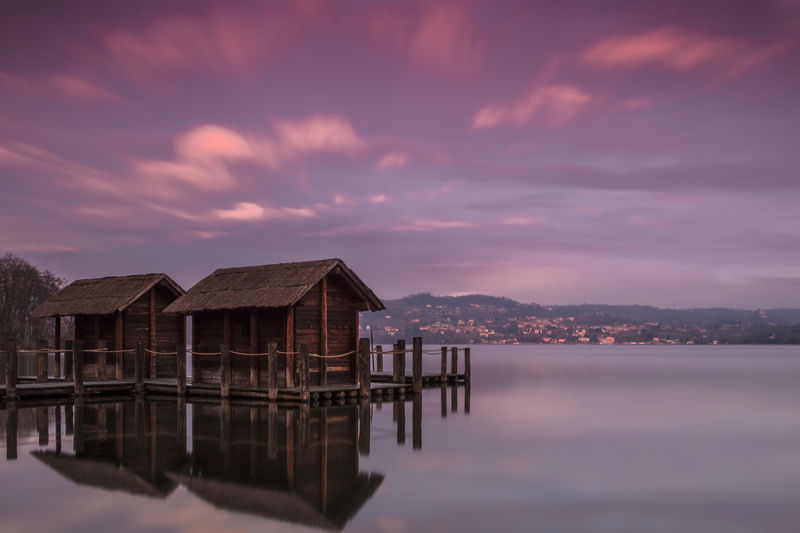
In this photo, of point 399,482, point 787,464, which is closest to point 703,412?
point 787,464

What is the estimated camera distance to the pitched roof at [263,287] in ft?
102

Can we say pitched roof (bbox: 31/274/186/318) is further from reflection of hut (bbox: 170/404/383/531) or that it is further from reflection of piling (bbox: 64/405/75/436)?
reflection of hut (bbox: 170/404/383/531)

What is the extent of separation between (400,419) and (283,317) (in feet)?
23.1

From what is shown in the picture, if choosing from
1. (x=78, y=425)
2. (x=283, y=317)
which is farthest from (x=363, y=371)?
(x=78, y=425)

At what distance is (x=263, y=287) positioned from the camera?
32281 mm

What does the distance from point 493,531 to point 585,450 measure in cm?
1054

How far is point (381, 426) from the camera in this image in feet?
81.9

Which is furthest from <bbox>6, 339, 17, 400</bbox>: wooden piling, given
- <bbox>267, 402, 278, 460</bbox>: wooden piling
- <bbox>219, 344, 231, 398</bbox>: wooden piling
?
<bbox>267, 402, 278, 460</bbox>: wooden piling

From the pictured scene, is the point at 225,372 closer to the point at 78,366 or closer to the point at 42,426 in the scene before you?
the point at 78,366

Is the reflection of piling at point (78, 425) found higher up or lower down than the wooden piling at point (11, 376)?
A: lower down

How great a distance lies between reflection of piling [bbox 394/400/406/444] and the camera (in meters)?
22.5

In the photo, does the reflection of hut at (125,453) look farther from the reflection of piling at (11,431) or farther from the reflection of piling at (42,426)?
the reflection of piling at (42,426)

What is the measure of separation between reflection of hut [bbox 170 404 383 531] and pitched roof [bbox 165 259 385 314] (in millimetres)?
6511

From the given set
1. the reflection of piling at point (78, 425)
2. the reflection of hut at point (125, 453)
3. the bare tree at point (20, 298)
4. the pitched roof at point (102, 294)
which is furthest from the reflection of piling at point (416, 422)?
the bare tree at point (20, 298)
